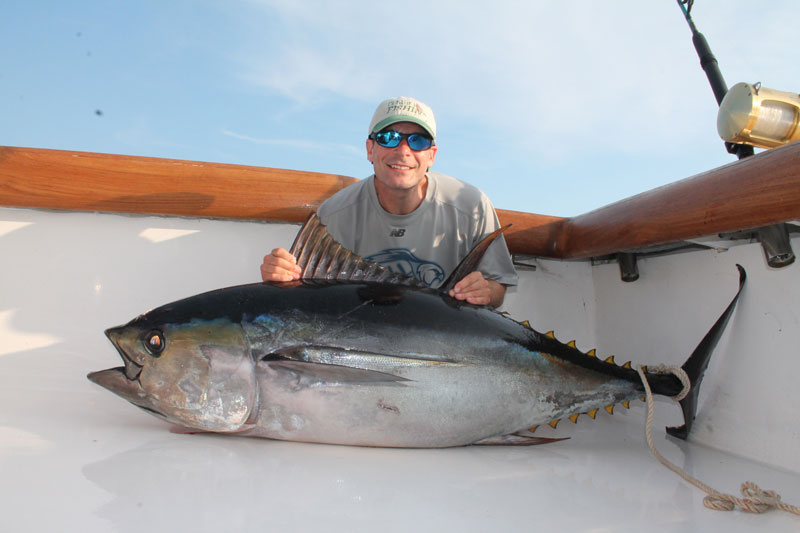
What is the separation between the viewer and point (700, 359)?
185cm

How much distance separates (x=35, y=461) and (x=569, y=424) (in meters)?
1.82

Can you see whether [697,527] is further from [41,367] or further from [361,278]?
[41,367]

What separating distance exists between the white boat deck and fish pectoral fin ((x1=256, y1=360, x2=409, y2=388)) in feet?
0.65

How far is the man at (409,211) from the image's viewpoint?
2398 mm

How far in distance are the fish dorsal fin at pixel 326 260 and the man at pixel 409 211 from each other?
23.4 inches

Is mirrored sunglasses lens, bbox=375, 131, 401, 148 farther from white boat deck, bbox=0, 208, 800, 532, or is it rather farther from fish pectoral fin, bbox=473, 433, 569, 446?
fish pectoral fin, bbox=473, 433, 569, 446

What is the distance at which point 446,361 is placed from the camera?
162 cm

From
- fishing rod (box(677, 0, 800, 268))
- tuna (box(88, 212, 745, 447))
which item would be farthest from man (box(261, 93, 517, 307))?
fishing rod (box(677, 0, 800, 268))

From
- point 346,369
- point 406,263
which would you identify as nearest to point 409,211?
point 406,263

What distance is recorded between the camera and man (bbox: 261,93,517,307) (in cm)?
240

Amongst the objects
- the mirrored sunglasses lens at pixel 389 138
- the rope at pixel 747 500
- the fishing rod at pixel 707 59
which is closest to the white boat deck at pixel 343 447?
the rope at pixel 747 500

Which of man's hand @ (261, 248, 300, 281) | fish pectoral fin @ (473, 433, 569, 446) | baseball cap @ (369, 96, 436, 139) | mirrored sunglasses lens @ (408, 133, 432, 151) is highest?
baseball cap @ (369, 96, 436, 139)

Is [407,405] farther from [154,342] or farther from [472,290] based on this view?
[154,342]

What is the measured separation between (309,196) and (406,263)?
0.59 meters
